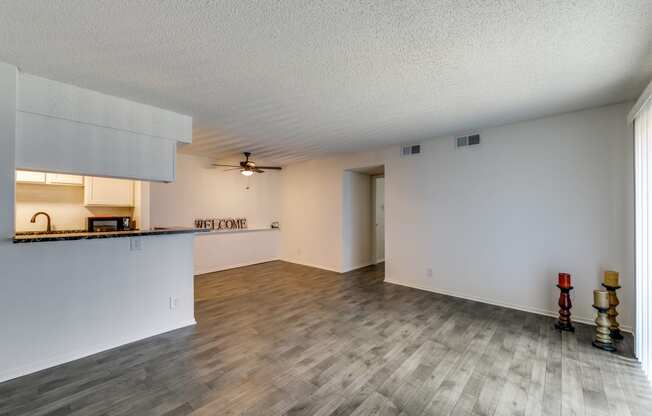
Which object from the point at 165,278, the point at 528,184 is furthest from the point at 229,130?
the point at 528,184

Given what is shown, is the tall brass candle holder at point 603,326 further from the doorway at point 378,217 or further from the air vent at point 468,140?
the doorway at point 378,217

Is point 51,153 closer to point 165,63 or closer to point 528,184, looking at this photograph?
point 165,63

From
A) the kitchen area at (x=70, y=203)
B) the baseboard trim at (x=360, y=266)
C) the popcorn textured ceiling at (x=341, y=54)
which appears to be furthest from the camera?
the baseboard trim at (x=360, y=266)

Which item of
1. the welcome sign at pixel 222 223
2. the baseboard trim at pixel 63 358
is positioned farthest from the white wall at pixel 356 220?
the baseboard trim at pixel 63 358

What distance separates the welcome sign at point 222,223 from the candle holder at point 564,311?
19.6ft

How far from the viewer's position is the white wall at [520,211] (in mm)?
3137

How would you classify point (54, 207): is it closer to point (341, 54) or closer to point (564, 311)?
point (341, 54)

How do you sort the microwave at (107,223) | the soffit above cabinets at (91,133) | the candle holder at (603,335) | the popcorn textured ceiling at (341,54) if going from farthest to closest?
1. the microwave at (107,223)
2. the candle holder at (603,335)
3. the soffit above cabinets at (91,133)
4. the popcorn textured ceiling at (341,54)

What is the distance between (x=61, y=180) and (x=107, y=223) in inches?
35.1

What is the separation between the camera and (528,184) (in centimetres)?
367

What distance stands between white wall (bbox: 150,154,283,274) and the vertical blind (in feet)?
21.0

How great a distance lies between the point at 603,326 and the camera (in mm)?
2707

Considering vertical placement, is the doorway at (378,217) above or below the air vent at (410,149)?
below

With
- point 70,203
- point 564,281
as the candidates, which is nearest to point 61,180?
point 70,203
